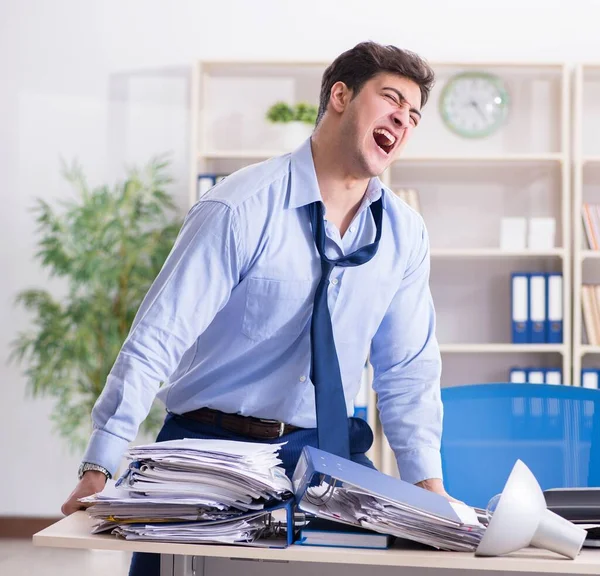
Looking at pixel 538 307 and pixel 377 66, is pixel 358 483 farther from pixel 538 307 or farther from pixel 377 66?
pixel 538 307

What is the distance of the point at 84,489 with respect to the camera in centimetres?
119

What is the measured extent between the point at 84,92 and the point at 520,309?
240cm

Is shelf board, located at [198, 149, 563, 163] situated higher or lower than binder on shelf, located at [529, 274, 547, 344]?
higher

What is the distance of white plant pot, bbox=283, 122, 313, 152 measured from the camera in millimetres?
4082

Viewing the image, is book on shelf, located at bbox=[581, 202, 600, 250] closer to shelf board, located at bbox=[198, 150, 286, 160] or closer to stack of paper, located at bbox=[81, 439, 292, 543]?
shelf board, located at bbox=[198, 150, 286, 160]

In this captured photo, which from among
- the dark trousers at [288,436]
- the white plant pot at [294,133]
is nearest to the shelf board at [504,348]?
the white plant pot at [294,133]

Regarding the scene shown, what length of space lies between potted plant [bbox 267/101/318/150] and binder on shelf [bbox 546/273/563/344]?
51.6 inches

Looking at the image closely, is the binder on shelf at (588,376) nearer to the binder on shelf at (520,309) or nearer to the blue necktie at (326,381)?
the binder on shelf at (520,309)

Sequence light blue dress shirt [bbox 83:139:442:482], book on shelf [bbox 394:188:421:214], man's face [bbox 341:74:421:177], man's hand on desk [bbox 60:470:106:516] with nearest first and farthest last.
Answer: man's hand on desk [bbox 60:470:106:516] → light blue dress shirt [bbox 83:139:442:482] → man's face [bbox 341:74:421:177] → book on shelf [bbox 394:188:421:214]

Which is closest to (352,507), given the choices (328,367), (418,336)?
(328,367)

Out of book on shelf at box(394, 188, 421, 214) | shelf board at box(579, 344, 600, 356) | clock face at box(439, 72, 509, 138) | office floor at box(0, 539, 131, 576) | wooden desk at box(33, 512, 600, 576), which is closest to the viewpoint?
wooden desk at box(33, 512, 600, 576)

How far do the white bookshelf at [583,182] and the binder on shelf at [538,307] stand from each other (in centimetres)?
14

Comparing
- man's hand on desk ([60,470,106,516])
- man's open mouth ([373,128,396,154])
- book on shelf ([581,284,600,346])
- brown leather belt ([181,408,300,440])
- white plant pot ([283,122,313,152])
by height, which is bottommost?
man's hand on desk ([60,470,106,516])

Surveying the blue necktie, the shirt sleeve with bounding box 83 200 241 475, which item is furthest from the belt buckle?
the shirt sleeve with bounding box 83 200 241 475
